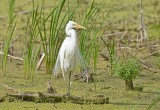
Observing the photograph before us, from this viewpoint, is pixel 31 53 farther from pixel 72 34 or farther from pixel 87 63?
pixel 72 34

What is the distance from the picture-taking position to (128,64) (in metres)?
5.89

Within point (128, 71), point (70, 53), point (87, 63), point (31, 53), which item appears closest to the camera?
point (70, 53)

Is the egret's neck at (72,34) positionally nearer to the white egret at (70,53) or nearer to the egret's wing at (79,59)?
the white egret at (70,53)

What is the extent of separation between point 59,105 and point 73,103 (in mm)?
159

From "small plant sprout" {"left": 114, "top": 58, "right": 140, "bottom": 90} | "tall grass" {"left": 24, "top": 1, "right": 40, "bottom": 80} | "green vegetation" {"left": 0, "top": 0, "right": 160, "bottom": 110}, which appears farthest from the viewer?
"tall grass" {"left": 24, "top": 1, "right": 40, "bottom": 80}

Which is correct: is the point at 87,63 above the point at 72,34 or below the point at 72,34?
below

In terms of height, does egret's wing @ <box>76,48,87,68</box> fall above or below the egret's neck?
below

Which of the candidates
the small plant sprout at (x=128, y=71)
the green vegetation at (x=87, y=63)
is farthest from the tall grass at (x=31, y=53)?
the small plant sprout at (x=128, y=71)

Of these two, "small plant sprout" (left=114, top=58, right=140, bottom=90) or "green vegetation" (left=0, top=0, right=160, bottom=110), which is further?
"small plant sprout" (left=114, top=58, right=140, bottom=90)

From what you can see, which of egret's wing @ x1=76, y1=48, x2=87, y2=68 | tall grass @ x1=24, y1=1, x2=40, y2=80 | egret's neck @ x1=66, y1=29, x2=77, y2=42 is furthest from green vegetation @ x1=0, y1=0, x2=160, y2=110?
egret's neck @ x1=66, y1=29, x2=77, y2=42

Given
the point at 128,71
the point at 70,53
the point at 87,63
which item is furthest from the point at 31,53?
the point at 128,71

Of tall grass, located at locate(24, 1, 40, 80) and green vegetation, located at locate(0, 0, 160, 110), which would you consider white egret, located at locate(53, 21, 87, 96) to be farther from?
tall grass, located at locate(24, 1, 40, 80)

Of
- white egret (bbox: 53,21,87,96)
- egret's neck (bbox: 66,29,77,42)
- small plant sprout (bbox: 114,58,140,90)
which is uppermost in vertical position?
egret's neck (bbox: 66,29,77,42)

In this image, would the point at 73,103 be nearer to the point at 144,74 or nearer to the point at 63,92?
the point at 63,92
